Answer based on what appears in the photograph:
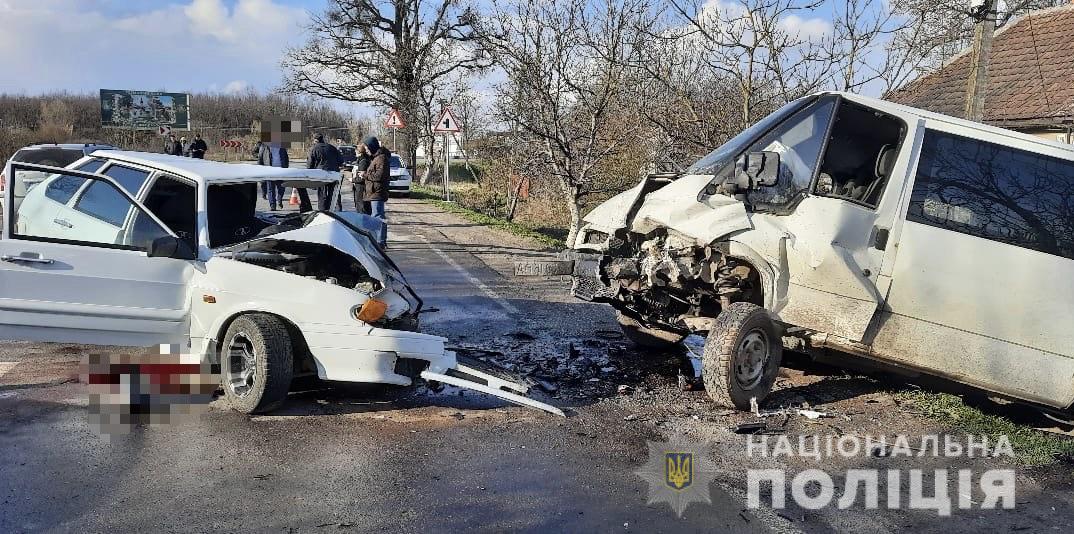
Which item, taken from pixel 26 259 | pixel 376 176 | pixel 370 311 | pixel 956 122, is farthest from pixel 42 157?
pixel 376 176

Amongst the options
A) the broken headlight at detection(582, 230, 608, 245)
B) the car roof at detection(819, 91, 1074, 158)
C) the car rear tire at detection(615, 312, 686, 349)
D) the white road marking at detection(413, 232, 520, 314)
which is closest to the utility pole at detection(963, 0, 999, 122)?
the car roof at detection(819, 91, 1074, 158)

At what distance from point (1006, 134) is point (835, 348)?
6.22 ft

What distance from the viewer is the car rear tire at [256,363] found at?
16.0 feet

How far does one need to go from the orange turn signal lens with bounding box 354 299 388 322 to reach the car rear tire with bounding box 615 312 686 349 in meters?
2.71

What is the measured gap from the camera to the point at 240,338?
5.04 m

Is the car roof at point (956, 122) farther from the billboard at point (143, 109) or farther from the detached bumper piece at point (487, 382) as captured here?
the billboard at point (143, 109)

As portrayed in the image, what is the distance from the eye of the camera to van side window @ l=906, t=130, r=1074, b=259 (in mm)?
5301

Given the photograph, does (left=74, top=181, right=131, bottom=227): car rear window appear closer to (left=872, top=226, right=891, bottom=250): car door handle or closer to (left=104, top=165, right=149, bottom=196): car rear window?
(left=104, top=165, right=149, bottom=196): car rear window

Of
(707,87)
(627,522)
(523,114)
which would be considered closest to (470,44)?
(523,114)

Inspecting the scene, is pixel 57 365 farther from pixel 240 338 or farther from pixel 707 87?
pixel 707 87

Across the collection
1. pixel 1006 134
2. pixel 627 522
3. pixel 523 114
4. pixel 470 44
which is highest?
pixel 470 44

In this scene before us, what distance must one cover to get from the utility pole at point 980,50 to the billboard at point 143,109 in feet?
143

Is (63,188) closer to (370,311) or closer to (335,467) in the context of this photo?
(370,311)

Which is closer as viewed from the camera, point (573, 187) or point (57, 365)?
point (57, 365)
